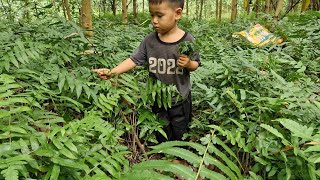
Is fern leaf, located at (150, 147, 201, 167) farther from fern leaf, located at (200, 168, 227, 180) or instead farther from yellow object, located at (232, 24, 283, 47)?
yellow object, located at (232, 24, 283, 47)

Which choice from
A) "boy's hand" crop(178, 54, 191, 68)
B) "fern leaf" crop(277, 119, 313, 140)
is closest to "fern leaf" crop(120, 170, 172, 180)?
"fern leaf" crop(277, 119, 313, 140)

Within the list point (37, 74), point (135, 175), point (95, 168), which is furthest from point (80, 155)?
point (37, 74)

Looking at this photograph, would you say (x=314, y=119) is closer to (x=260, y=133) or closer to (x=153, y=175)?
(x=260, y=133)

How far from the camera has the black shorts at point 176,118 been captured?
9.66ft

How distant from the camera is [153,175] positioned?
141 cm

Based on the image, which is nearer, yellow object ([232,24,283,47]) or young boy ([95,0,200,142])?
young boy ([95,0,200,142])

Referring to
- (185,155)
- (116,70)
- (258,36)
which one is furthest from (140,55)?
(258,36)

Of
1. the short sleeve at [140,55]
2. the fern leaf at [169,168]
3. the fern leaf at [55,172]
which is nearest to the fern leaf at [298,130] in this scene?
the fern leaf at [169,168]

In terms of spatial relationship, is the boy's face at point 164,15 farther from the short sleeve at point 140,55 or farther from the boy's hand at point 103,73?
the boy's hand at point 103,73

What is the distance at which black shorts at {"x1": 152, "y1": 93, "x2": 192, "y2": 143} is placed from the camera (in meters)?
2.94

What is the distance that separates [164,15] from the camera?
2580 mm

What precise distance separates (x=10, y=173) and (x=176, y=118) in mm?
1748

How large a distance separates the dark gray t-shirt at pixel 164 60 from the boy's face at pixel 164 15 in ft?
0.52

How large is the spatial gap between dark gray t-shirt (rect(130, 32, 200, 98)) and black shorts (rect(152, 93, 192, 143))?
0.48 ft
